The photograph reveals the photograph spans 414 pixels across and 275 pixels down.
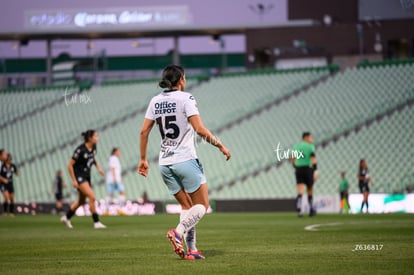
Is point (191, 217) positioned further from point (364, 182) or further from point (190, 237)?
point (364, 182)

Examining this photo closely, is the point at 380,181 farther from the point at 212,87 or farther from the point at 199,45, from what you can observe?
the point at 199,45

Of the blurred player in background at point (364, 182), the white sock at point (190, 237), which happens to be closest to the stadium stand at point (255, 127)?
the blurred player in background at point (364, 182)

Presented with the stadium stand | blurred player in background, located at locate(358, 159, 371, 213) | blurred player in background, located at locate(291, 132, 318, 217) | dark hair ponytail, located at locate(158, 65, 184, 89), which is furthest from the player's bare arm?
the stadium stand

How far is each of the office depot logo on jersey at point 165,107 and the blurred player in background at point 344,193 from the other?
2283cm

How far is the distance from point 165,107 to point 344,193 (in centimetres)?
2353

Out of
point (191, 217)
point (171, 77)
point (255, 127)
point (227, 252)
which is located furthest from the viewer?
point (255, 127)

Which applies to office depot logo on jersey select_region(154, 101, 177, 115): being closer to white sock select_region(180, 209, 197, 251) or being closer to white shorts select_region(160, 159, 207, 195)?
white shorts select_region(160, 159, 207, 195)

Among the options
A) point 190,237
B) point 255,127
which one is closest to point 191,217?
point 190,237

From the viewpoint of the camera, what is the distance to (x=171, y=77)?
40.8 ft

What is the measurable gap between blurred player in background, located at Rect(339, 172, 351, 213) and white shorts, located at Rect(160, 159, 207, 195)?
2261cm

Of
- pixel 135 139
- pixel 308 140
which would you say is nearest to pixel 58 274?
pixel 308 140

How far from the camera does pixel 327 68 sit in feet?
156

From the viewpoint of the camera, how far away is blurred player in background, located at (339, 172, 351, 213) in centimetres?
3460

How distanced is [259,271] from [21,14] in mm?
48686
